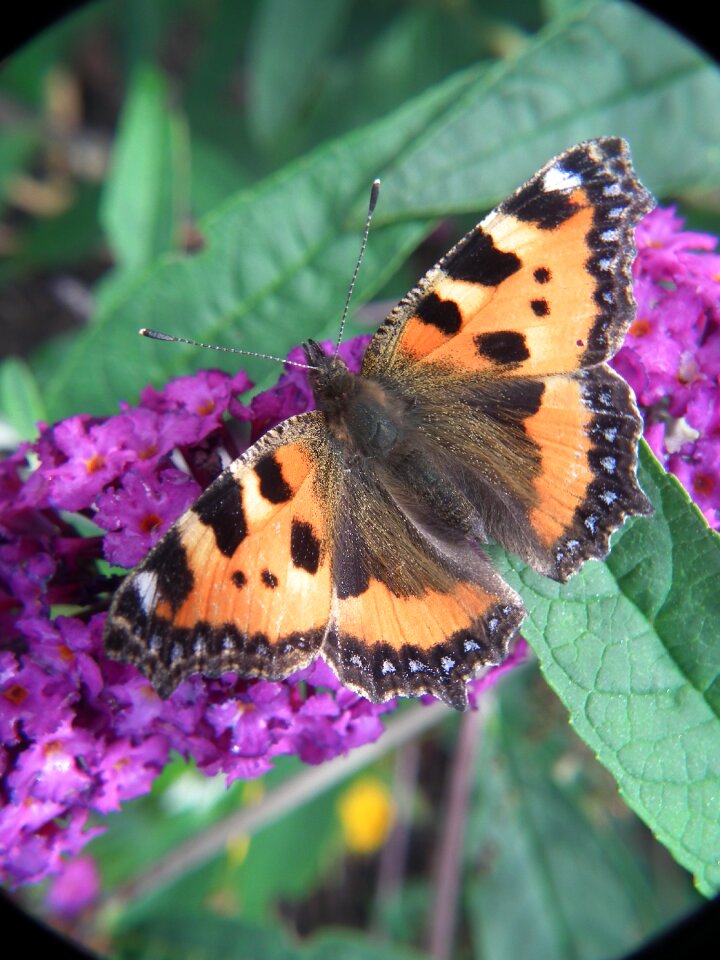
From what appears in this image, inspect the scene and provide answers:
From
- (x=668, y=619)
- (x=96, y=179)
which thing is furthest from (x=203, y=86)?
(x=668, y=619)

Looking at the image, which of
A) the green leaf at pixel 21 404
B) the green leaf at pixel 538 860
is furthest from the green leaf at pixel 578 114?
the green leaf at pixel 538 860

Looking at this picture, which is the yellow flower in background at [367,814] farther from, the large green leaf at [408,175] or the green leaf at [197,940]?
the large green leaf at [408,175]

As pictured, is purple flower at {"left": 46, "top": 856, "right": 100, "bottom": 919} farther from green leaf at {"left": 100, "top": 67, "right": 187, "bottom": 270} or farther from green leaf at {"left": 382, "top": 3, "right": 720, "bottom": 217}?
green leaf at {"left": 382, "top": 3, "right": 720, "bottom": 217}

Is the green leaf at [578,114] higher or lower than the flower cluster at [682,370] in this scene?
higher

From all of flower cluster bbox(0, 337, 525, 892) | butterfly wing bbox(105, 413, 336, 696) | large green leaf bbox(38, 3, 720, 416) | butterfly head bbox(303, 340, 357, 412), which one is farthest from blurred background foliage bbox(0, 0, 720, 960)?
butterfly wing bbox(105, 413, 336, 696)

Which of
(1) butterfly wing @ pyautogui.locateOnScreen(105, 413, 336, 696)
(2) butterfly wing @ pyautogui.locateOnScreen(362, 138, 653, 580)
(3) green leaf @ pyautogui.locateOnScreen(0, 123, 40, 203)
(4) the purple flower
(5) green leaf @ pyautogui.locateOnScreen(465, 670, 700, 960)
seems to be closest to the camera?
(1) butterfly wing @ pyautogui.locateOnScreen(105, 413, 336, 696)

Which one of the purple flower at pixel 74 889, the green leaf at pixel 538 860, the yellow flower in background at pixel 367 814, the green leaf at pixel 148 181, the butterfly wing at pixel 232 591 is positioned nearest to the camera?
the butterfly wing at pixel 232 591
